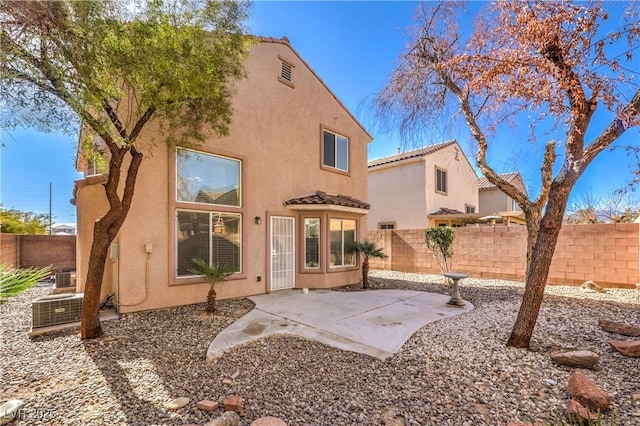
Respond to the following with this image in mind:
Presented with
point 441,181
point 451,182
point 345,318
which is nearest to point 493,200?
point 451,182

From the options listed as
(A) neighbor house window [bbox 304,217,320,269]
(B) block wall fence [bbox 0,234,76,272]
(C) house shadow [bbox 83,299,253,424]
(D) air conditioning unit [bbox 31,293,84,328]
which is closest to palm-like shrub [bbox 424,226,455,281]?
(A) neighbor house window [bbox 304,217,320,269]

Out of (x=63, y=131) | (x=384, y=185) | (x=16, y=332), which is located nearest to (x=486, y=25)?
(x=63, y=131)

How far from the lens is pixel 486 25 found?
6094mm

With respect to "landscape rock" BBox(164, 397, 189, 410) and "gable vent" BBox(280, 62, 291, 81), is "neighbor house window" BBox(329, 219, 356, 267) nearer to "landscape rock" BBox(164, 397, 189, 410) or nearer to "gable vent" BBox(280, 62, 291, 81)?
"gable vent" BBox(280, 62, 291, 81)

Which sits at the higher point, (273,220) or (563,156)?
(563,156)

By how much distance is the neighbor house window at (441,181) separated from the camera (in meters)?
19.7

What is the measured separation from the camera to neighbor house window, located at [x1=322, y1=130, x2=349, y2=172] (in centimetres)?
1207

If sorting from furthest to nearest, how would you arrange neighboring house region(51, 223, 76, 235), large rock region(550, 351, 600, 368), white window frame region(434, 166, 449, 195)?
1. neighboring house region(51, 223, 76, 235)
2. white window frame region(434, 166, 449, 195)
3. large rock region(550, 351, 600, 368)

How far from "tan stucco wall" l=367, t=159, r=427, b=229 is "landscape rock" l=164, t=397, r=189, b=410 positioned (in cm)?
1733

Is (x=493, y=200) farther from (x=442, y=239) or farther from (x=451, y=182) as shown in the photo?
(x=442, y=239)

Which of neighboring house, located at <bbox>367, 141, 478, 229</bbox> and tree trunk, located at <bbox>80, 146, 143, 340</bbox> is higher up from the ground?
neighboring house, located at <bbox>367, 141, 478, 229</bbox>

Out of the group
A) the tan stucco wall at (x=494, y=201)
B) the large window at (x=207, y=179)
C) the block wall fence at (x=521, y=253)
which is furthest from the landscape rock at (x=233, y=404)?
the tan stucco wall at (x=494, y=201)

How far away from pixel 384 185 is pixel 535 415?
18.0 m

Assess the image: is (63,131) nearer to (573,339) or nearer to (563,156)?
(563,156)
